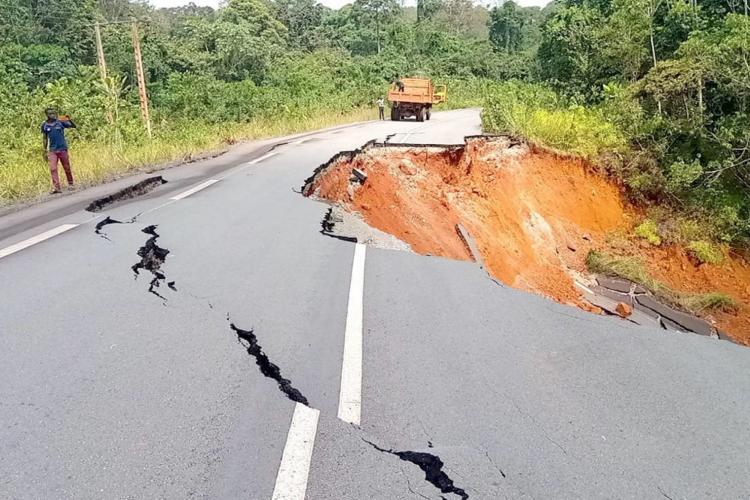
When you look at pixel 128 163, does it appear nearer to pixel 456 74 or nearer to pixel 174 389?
pixel 174 389

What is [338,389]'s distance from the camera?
11.4 feet

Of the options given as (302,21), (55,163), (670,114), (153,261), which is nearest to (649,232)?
(670,114)

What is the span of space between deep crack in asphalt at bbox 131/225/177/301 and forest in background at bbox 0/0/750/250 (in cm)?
491

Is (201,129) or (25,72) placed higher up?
(25,72)

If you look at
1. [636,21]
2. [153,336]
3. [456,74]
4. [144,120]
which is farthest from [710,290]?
[456,74]

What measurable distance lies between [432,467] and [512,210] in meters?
11.0

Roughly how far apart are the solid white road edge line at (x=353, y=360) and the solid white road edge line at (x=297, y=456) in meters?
0.20

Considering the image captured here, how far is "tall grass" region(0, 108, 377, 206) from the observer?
1089 cm

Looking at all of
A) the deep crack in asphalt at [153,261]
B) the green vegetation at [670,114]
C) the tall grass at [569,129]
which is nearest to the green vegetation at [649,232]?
the green vegetation at [670,114]

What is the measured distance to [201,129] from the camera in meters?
21.9

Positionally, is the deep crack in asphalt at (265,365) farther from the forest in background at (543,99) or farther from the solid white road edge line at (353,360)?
the forest in background at (543,99)

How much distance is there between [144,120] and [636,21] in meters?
Result: 16.1

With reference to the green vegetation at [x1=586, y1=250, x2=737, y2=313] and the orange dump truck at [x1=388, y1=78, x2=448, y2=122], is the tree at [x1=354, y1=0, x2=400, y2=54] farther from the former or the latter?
the green vegetation at [x1=586, y1=250, x2=737, y2=313]

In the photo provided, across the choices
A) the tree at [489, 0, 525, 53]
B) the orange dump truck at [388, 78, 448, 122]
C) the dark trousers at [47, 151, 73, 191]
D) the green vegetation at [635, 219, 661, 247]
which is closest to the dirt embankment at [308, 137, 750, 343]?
the green vegetation at [635, 219, 661, 247]
